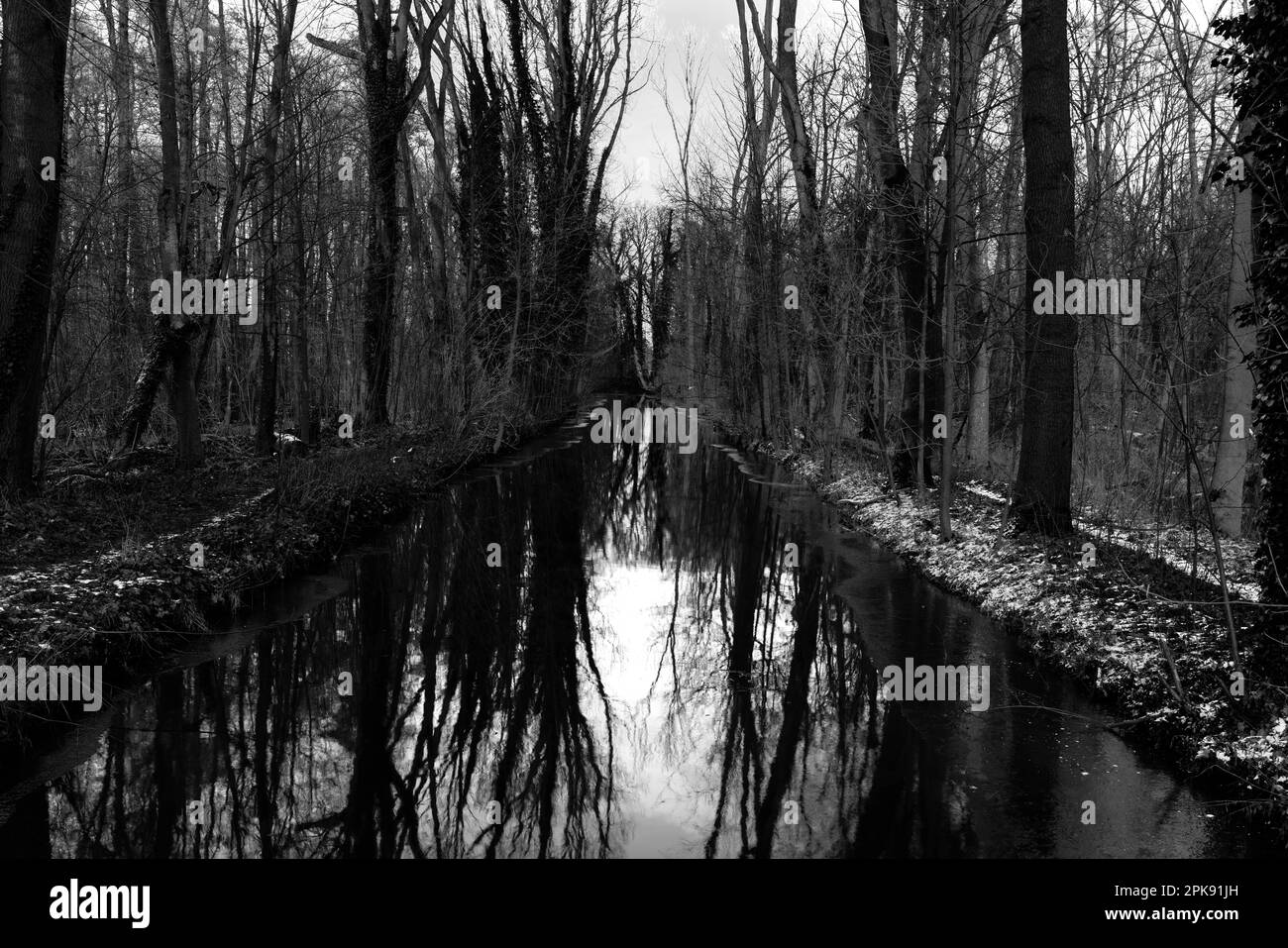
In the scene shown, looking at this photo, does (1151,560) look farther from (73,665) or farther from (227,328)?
(227,328)

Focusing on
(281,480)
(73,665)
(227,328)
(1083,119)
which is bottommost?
(73,665)

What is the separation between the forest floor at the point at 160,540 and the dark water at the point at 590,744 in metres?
0.56

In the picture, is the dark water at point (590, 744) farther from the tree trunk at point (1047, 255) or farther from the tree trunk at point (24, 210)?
the tree trunk at point (24, 210)

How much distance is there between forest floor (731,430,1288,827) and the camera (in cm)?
606

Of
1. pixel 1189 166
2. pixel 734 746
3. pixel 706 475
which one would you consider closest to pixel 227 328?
pixel 706 475

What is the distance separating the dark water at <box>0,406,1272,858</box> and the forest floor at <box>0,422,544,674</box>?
0.56m

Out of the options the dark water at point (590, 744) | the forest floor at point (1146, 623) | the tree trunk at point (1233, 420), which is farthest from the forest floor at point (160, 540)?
the tree trunk at point (1233, 420)

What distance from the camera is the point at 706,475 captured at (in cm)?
2608

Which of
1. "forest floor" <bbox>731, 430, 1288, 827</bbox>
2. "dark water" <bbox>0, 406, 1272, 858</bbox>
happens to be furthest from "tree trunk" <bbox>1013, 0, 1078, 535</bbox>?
"dark water" <bbox>0, 406, 1272, 858</bbox>

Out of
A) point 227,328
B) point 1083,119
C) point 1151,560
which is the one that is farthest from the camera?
point 227,328

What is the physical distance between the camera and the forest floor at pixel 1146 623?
19.9 ft

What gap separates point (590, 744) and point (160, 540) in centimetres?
592

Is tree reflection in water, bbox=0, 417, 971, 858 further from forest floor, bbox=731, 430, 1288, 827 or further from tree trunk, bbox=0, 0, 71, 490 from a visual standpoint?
tree trunk, bbox=0, 0, 71, 490
